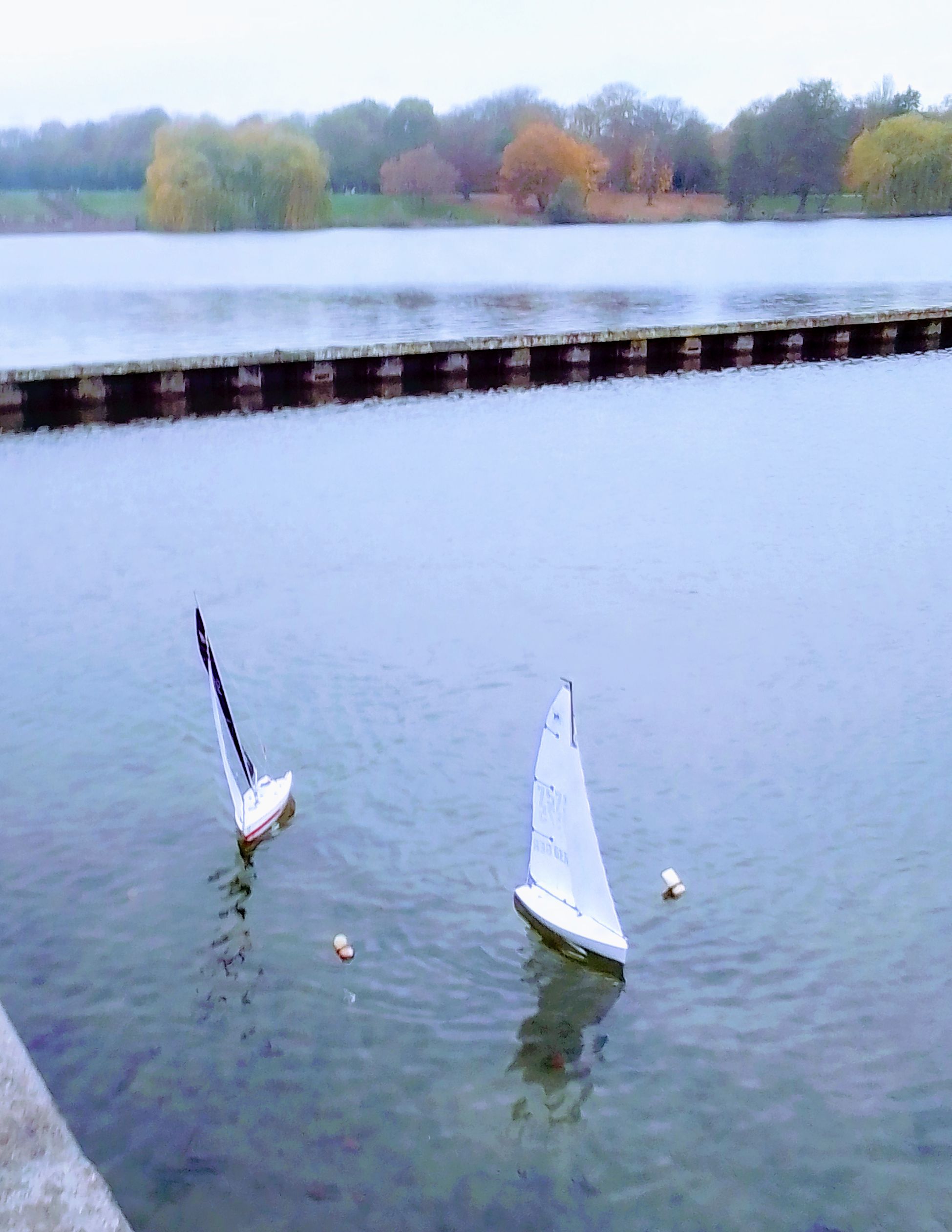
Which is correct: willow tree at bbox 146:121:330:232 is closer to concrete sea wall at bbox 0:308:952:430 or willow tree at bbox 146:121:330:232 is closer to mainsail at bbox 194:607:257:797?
concrete sea wall at bbox 0:308:952:430

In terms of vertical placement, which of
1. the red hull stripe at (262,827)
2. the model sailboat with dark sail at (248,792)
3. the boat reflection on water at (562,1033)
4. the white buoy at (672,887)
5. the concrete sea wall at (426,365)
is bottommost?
the boat reflection on water at (562,1033)

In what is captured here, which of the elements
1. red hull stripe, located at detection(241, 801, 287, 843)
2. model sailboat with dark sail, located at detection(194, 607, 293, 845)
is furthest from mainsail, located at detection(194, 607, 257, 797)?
red hull stripe, located at detection(241, 801, 287, 843)

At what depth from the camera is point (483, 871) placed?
15.0 meters

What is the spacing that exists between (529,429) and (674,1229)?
1369 inches

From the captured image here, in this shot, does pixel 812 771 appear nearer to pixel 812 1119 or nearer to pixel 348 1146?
pixel 812 1119

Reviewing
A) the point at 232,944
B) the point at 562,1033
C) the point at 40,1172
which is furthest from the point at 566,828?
the point at 40,1172

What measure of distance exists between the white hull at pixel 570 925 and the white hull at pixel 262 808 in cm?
359

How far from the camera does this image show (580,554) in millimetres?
27969

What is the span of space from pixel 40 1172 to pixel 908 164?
7792 inches

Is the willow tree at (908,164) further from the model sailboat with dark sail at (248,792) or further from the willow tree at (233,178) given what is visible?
the model sailboat with dark sail at (248,792)

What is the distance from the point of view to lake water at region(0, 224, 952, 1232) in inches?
424

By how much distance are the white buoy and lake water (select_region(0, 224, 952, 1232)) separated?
18 cm

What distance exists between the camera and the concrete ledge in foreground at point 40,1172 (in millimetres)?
7824

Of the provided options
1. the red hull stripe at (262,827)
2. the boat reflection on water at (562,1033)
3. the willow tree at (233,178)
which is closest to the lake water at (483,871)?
the boat reflection on water at (562,1033)
